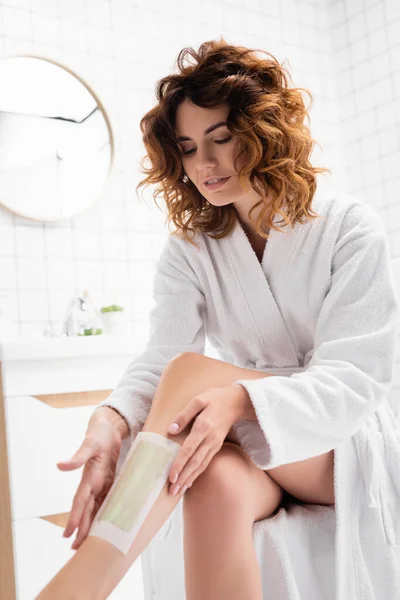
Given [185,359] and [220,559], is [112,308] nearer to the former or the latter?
[185,359]

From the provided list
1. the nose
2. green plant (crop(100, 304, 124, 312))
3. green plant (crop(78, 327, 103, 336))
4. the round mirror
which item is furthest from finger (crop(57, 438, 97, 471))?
the round mirror

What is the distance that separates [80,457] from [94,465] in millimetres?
49

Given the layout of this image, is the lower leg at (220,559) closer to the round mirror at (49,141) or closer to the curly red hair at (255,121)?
the curly red hair at (255,121)

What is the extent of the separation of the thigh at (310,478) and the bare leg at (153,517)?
6.2 inches

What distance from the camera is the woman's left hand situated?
1070 mm

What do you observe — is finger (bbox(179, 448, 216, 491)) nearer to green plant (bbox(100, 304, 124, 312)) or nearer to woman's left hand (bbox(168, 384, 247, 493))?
woman's left hand (bbox(168, 384, 247, 493))

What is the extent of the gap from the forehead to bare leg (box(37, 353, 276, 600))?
447 mm

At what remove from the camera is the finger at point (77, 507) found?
3.59 feet

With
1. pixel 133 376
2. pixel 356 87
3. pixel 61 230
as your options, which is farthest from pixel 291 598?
pixel 356 87

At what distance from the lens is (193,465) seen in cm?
108

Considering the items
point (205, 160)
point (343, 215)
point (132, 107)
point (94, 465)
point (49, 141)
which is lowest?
point (94, 465)

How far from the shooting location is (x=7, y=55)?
253 centimetres

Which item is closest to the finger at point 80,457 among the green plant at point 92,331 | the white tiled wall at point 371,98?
the green plant at point 92,331

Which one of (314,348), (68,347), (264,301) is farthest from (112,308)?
(314,348)
